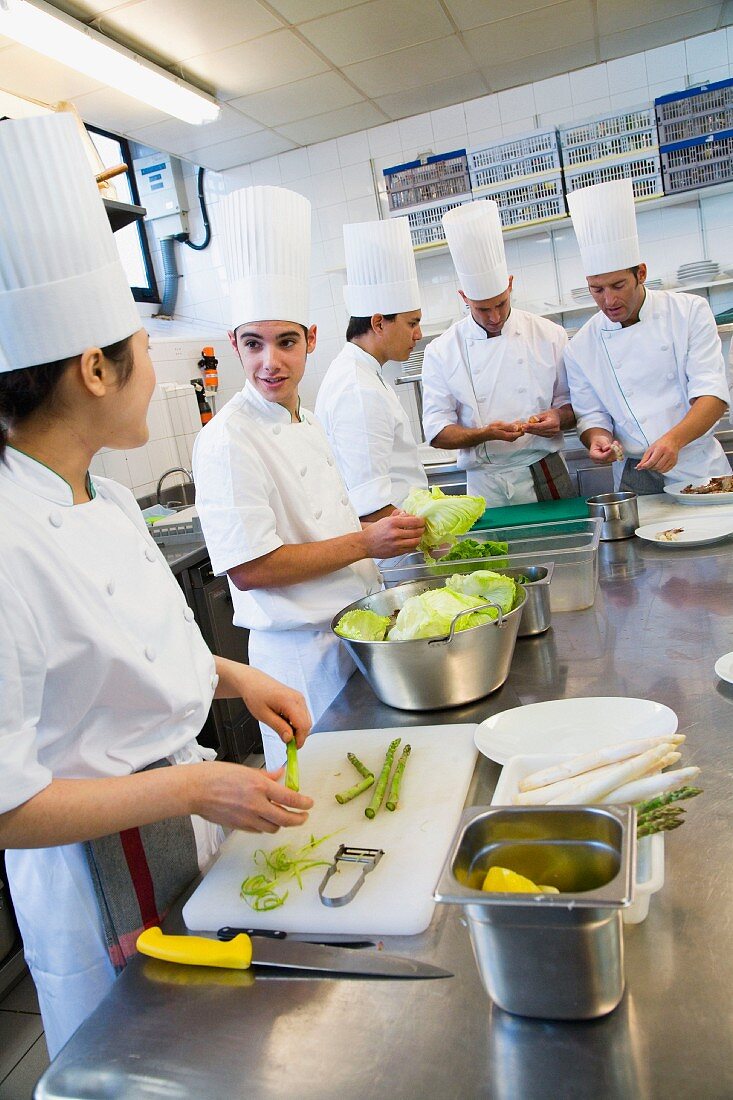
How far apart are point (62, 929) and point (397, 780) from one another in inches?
20.6

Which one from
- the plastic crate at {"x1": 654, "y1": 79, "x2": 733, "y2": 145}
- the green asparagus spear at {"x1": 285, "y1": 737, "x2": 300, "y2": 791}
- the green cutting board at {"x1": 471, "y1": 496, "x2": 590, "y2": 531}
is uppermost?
the plastic crate at {"x1": 654, "y1": 79, "x2": 733, "y2": 145}

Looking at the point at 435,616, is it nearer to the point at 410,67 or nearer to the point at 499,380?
the point at 499,380

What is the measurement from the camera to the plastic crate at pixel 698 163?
4875 mm

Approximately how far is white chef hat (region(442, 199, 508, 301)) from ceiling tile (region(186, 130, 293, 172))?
2843mm

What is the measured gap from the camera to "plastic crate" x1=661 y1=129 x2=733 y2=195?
16.0 ft

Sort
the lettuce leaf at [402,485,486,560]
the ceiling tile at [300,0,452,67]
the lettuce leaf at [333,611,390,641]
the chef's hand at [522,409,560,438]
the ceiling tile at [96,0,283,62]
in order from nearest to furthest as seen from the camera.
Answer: the lettuce leaf at [333,611,390,641]
the lettuce leaf at [402,485,486,560]
the chef's hand at [522,409,560,438]
the ceiling tile at [96,0,283,62]
the ceiling tile at [300,0,452,67]

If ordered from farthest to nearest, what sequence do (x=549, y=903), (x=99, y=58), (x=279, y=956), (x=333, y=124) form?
(x=333, y=124), (x=99, y=58), (x=279, y=956), (x=549, y=903)

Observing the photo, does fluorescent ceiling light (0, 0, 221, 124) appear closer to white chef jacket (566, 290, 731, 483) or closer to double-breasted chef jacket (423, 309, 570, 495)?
double-breasted chef jacket (423, 309, 570, 495)

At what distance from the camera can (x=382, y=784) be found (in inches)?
46.9

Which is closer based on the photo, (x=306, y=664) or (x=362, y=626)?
(x=362, y=626)

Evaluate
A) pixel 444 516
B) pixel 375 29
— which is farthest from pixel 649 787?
pixel 375 29

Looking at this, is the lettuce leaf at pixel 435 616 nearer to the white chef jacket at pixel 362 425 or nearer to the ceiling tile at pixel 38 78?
the white chef jacket at pixel 362 425

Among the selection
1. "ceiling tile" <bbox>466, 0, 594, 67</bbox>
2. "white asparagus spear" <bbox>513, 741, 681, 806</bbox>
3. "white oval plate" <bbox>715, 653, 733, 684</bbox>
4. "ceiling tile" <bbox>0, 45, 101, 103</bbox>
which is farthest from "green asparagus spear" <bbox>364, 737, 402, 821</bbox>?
"ceiling tile" <bbox>466, 0, 594, 67</bbox>

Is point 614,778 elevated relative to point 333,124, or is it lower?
lower
